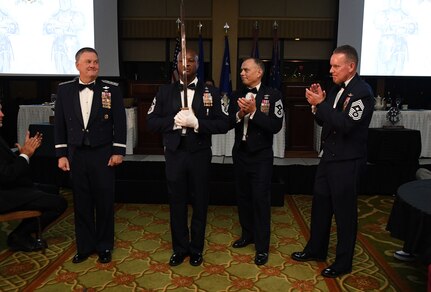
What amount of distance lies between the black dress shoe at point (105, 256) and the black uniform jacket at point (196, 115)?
897 mm

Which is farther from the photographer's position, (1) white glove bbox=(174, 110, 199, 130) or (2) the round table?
(1) white glove bbox=(174, 110, 199, 130)

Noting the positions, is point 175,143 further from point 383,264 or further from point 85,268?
point 383,264

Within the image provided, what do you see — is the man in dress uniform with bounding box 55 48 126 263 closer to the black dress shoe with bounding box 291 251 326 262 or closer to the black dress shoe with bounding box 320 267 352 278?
the black dress shoe with bounding box 291 251 326 262

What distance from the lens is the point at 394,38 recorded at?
6660mm

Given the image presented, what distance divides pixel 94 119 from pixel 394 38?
570 centimetres

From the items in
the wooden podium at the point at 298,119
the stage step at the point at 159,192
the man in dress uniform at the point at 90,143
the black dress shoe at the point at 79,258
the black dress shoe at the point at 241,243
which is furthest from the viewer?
the wooden podium at the point at 298,119

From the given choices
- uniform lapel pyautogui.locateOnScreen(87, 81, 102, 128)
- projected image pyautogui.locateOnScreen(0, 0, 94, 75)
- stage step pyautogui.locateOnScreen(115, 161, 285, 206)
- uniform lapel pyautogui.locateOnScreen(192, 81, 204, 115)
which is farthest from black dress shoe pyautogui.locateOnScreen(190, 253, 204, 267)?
projected image pyautogui.locateOnScreen(0, 0, 94, 75)

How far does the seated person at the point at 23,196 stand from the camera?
264cm

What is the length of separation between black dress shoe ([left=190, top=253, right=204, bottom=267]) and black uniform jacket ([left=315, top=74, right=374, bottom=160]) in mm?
1100

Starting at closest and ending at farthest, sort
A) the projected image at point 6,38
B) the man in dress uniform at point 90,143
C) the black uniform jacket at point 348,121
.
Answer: the black uniform jacket at point 348,121
the man in dress uniform at point 90,143
the projected image at point 6,38

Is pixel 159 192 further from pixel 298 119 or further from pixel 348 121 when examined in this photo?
pixel 298 119

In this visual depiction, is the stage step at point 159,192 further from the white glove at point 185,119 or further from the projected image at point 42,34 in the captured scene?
the projected image at point 42,34

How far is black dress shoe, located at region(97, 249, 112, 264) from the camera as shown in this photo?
2.82 m

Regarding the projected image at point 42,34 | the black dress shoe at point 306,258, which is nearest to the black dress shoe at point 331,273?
the black dress shoe at point 306,258
